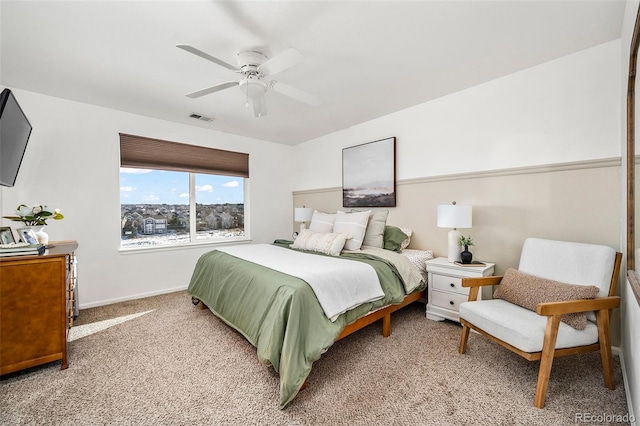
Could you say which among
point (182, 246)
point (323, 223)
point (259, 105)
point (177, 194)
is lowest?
point (182, 246)

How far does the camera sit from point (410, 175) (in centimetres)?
340

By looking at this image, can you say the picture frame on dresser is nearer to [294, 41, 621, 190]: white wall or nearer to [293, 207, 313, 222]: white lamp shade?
[293, 207, 313, 222]: white lamp shade

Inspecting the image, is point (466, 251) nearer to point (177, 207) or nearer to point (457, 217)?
point (457, 217)

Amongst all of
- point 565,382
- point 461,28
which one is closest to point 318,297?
point 565,382

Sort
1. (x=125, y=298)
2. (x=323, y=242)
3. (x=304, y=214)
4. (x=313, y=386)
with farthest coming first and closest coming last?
(x=304, y=214) < (x=125, y=298) < (x=323, y=242) < (x=313, y=386)

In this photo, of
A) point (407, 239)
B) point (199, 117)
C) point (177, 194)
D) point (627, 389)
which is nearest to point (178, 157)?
point (177, 194)

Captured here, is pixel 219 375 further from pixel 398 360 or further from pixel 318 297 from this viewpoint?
pixel 398 360

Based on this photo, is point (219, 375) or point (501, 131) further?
point (501, 131)

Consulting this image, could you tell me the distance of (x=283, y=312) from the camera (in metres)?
1.67

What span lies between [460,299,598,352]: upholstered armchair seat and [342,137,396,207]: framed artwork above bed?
1889 millimetres

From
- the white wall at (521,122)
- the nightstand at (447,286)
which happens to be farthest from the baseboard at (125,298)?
the white wall at (521,122)

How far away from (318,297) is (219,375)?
91 cm

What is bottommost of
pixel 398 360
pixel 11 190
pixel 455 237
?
pixel 398 360

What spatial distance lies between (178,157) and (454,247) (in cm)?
384
